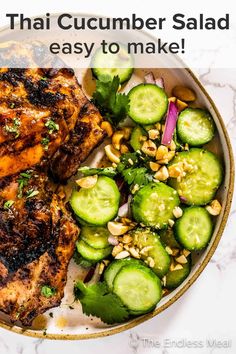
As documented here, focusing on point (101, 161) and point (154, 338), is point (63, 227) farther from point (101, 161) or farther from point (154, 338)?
point (154, 338)

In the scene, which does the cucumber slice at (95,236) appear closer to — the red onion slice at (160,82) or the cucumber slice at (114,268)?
the cucumber slice at (114,268)

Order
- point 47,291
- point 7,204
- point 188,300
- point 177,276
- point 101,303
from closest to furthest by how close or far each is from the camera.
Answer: point 7,204 < point 47,291 < point 101,303 < point 177,276 < point 188,300

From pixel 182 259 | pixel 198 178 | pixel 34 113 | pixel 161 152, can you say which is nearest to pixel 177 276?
pixel 182 259

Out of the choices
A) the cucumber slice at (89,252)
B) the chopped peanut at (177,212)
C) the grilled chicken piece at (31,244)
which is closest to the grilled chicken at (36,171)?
the grilled chicken piece at (31,244)

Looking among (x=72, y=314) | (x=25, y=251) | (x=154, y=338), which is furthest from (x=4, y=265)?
(x=154, y=338)

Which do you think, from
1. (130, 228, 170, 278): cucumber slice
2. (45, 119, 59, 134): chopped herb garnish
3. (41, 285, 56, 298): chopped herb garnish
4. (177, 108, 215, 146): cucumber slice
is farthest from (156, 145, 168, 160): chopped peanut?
(41, 285, 56, 298): chopped herb garnish

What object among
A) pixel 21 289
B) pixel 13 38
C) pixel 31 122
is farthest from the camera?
pixel 13 38

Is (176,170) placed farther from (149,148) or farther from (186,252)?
(186,252)
